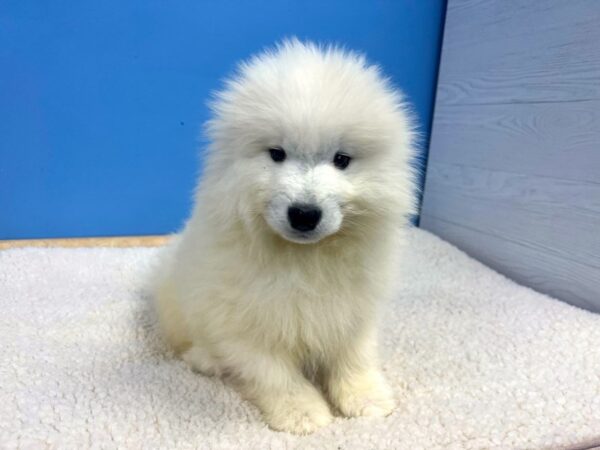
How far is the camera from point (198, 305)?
3.74 ft

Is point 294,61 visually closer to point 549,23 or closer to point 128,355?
point 128,355

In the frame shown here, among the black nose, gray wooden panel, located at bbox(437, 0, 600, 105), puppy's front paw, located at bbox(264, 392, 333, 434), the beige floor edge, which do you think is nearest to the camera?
the black nose

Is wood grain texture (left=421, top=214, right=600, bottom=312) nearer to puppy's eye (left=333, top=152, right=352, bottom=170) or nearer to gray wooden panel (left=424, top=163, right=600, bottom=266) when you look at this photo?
gray wooden panel (left=424, top=163, right=600, bottom=266)

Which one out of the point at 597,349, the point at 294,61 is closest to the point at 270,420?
the point at 294,61

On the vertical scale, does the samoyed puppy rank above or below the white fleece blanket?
above

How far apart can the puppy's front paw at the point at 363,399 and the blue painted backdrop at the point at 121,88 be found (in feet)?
4.41

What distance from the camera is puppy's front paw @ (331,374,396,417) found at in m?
1.12

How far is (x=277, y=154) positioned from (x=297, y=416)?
1.80 feet

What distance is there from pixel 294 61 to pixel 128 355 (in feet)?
2.86

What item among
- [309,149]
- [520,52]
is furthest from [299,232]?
[520,52]

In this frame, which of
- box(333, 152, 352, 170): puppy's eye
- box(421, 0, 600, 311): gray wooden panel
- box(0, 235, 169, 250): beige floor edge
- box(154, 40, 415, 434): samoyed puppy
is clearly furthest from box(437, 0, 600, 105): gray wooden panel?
box(0, 235, 169, 250): beige floor edge

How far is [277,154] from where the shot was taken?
3.29 ft

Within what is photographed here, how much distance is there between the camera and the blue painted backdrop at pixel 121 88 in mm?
1984

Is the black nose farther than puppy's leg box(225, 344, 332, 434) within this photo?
No
